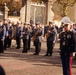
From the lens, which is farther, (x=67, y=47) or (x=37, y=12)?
(x=37, y=12)

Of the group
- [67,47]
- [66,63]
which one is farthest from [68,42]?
[66,63]

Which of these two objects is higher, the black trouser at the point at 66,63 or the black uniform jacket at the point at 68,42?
the black uniform jacket at the point at 68,42

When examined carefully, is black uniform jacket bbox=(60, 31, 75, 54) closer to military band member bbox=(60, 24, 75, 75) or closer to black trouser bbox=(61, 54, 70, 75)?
military band member bbox=(60, 24, 75, 75)

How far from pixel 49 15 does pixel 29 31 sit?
57.3 feet

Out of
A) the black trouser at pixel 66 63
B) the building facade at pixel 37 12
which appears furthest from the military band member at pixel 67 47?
the building facade at pixel 37 12

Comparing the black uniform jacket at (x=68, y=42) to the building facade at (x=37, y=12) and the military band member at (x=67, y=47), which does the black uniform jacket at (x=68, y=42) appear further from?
the building facade at (x=37, y=12)

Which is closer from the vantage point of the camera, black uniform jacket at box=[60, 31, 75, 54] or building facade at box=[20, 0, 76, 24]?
black uniform jacket at box=[60, 31, 75, 54]

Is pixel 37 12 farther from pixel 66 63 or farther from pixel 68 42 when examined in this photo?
pixel 66 63

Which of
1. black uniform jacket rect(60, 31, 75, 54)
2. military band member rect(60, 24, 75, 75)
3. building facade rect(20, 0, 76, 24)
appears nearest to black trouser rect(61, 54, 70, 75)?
military band member rect(60, 24, 75, 75)

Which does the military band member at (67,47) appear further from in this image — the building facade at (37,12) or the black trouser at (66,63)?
the building facade at (37,12)

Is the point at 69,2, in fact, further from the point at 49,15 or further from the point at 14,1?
the point at 49,15

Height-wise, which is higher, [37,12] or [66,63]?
[37,12]

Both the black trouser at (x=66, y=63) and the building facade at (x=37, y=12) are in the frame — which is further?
the building facade at (x=37, y=12)

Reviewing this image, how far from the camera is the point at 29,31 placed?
19562 mm
